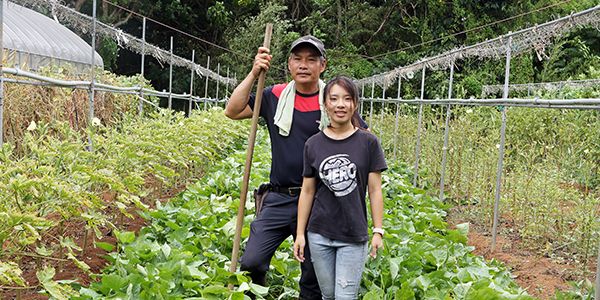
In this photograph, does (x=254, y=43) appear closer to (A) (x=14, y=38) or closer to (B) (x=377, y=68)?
(B) (x=377, y=68)

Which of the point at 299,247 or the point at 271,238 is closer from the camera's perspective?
the point at 299,247

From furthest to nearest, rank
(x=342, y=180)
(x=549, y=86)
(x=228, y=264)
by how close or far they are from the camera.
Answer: (x=549, y=86)
(x=228, y=264)
(x=342, y=180)

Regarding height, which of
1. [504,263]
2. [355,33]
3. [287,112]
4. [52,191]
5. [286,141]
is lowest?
[504,263]

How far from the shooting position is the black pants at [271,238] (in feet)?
10.2

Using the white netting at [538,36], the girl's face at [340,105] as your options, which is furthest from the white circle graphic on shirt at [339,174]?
the white netting at [538,36]

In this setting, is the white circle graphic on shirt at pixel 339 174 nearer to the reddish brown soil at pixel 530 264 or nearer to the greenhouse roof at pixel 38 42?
the reddish brown soil at pixel 530 264

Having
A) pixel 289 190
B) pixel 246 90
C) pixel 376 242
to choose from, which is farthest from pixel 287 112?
pixel 376 242

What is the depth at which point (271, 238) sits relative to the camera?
10.5ft

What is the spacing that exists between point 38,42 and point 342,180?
1241 centimetres

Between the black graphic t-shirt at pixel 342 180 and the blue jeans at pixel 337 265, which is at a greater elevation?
Result: the black graphic t-shirt at pixel 342 180

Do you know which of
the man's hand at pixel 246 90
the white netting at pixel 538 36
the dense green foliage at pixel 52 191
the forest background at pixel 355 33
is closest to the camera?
the dense green foliage at pixel 52 191

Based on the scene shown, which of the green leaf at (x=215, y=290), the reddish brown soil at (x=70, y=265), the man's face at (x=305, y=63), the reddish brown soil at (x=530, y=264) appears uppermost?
the man's face at (x=305, y=63)

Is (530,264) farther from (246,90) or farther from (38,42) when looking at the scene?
(38,42)

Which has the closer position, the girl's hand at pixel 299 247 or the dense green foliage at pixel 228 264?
the girl's hand at pixel 299 247
